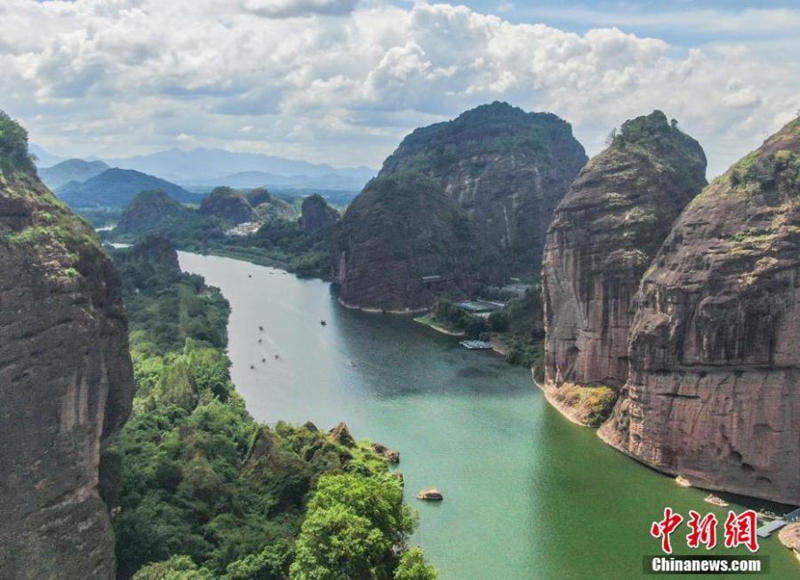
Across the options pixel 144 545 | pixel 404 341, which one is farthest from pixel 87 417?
pixel 404 341

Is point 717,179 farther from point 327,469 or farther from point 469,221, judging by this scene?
point 469,221

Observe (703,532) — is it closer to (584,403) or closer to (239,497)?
(584,403)

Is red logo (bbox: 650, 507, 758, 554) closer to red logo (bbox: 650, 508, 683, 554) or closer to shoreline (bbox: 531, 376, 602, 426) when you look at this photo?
red logo (bbox: 650, 508, 683, 554)

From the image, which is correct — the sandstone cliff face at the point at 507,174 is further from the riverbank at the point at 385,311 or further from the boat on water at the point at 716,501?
the boat on water at the point at 716,501

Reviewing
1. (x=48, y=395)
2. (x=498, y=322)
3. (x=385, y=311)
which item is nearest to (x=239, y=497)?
(x=48, y=395)

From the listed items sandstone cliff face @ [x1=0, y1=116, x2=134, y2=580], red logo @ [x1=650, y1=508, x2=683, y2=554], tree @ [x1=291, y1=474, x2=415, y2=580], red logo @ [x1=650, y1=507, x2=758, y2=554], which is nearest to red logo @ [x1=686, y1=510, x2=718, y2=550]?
red logo @ [x1=650, y1=507, x2=758, y2=554]

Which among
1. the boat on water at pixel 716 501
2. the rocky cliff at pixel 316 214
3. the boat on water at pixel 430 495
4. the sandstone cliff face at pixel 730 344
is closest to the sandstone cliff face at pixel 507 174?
the rocky cliff at pixel 316 214
